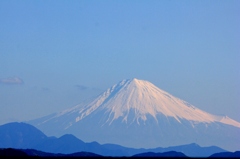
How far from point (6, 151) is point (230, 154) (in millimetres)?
59073

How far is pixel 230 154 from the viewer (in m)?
139

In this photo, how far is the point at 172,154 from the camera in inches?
5522

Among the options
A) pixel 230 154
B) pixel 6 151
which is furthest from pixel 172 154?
pixel 6 151

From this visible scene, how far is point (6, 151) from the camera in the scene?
305 feet

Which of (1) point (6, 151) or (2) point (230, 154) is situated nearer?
(1) point (6, 151)

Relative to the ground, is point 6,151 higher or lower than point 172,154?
lower

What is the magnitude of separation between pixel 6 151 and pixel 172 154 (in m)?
54.1

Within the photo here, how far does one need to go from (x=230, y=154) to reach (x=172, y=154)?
1145 centimetres

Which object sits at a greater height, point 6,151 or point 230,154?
point 230,154

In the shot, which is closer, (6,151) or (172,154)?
(6,151)

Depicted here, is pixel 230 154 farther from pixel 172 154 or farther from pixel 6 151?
pixel 6 151
